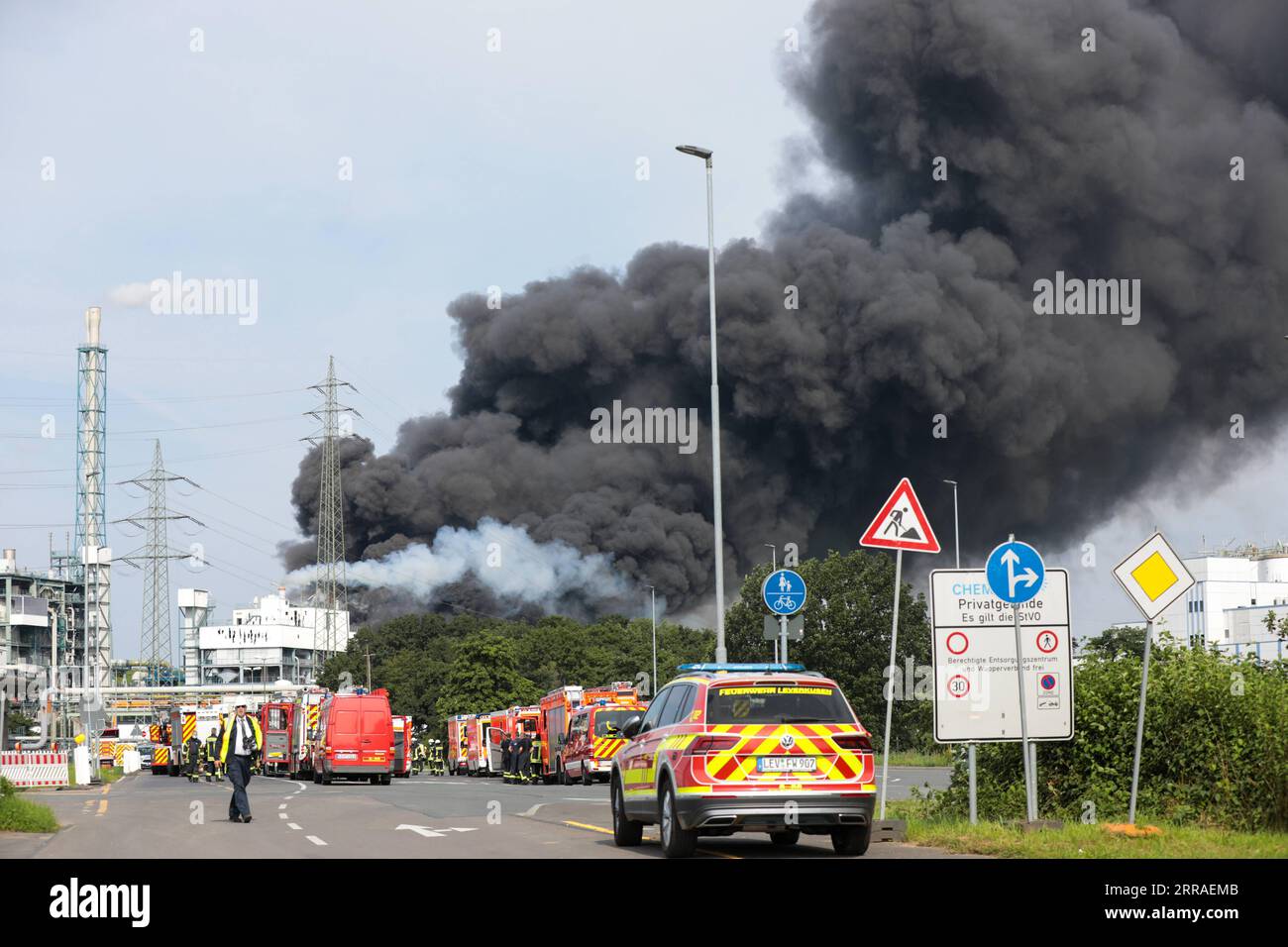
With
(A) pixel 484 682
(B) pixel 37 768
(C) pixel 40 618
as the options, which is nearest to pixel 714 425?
(B) pixel 37 768

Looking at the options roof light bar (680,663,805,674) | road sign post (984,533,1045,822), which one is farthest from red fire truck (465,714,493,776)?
road sign post (984,533,1045,822)

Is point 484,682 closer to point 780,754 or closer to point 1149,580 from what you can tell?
point 1149,580

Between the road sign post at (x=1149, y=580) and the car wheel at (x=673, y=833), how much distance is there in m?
4.61

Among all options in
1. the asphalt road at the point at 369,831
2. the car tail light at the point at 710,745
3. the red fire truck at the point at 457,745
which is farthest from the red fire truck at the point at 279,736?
the car tail light at the point at 710,745

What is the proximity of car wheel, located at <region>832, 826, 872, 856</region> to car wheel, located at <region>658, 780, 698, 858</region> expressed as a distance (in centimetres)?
145

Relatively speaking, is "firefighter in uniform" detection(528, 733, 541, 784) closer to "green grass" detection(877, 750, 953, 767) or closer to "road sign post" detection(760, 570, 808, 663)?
"green grass" detection(877, 750, 953, 767)

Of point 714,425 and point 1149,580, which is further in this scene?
point 714,425

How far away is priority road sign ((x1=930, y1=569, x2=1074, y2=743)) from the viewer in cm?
1666

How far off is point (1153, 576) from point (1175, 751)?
2.60 meters

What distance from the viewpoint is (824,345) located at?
83812mm

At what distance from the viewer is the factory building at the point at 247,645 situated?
522 ft

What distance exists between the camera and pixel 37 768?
41156mm
